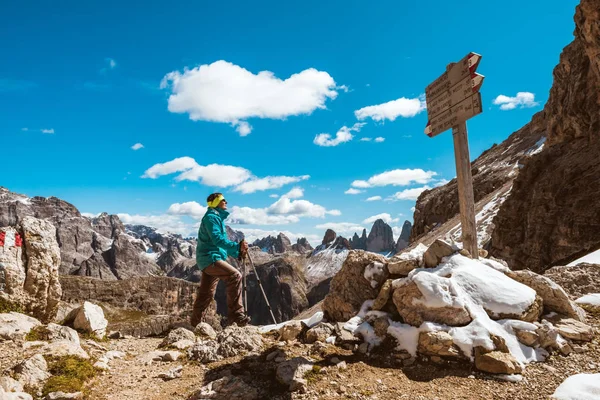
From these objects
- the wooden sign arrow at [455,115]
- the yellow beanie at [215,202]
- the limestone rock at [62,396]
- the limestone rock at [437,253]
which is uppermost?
the wooden sign arrow at [455,115]

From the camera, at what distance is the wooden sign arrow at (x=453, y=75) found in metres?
8.39

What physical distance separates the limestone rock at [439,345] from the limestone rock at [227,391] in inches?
122

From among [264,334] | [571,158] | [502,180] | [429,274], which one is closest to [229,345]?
[264,334]

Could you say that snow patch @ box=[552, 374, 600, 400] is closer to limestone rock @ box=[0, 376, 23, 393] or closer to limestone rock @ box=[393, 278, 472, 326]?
limestone rock @ box=[393, 278, 472, 326]

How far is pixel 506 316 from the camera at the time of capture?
6598 millimetres

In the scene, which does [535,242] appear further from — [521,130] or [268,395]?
[521,130]

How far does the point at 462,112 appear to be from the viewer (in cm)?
870

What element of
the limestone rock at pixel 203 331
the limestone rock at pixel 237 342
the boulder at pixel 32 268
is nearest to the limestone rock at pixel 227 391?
the limestone rock at pixel 237 342

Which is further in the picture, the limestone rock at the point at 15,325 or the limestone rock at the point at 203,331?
the limestone rock at the point at 203,331

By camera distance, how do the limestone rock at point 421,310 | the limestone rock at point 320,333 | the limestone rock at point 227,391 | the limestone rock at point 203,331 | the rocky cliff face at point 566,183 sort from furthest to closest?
the rocky cliff face at point 566,183 → the limestone rock at point 203,331 → the limestone rock at point 320,333 → the limestone rock at point 421,310 → the limestone rock at point 227,391

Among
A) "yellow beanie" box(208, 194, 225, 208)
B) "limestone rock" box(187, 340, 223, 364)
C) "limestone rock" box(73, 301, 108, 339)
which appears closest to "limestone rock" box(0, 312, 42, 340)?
"limestone rock" box(73, 301, 108, 339)

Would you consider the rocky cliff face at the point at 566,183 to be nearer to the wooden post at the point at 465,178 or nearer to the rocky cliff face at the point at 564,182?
the rocky cliff face at the point at 564,182

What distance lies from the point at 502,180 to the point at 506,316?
97.1 m

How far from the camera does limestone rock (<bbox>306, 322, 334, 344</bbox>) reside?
732 centimetres
